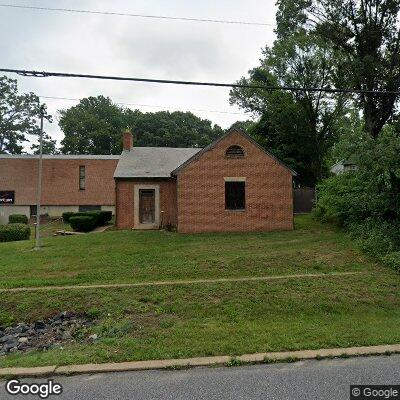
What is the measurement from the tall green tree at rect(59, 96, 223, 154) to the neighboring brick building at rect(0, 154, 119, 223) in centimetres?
2237

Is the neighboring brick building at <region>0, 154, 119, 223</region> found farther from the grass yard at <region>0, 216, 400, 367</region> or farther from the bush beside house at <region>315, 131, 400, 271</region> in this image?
the bush beside house at <region>315, 131, 400, 271</region>

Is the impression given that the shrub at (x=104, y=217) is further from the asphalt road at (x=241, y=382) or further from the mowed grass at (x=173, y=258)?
the asphalt road at (x=241, y=382)

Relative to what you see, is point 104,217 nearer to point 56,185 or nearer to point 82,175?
point 82,175

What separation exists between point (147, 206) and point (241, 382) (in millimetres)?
16607

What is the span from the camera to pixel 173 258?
11258 mm

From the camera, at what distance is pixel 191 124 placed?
6222 cm

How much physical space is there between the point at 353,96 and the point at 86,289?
60.4 feet

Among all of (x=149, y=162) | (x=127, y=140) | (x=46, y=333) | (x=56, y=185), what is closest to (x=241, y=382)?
(x=46, y=333)

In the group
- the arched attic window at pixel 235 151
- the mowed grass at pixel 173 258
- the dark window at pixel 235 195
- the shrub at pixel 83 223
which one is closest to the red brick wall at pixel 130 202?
the shrub at pixel 83 223

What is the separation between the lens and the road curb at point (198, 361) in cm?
460

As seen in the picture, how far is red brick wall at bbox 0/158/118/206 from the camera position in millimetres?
33438

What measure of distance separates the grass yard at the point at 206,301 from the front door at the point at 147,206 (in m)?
7.30

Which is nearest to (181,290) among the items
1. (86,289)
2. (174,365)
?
(86,289)

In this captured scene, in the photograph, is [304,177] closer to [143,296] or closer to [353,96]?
[353,96]
